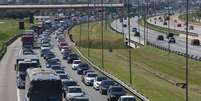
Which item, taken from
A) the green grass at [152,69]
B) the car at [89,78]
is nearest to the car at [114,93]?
the green grass at [152,69]

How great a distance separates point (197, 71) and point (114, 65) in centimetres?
1318

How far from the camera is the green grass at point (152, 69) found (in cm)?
5854

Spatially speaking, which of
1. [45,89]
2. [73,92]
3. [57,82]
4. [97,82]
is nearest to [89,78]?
[97,82]

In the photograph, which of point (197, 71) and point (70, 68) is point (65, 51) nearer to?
point (70, 68)

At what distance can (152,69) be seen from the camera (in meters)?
86.2

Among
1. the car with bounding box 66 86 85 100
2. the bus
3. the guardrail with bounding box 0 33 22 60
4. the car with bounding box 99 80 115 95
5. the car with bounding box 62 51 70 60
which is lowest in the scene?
the guardrail with bounding box 0 33 22 60

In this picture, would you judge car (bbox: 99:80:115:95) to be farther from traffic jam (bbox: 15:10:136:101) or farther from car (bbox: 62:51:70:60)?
car (bbox: 62:51:70:60)

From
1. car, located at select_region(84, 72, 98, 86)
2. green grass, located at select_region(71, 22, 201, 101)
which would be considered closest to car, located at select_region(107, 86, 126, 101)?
green grass, located at select_region(71, 22, 201, 101)

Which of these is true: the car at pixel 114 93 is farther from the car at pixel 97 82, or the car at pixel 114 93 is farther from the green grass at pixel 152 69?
the car at pixel 97 82

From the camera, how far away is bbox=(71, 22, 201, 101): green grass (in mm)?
58537

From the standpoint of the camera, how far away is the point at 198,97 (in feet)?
185

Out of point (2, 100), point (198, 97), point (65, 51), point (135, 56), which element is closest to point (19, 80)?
point (2, 100)

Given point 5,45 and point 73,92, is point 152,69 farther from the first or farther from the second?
point 5,45

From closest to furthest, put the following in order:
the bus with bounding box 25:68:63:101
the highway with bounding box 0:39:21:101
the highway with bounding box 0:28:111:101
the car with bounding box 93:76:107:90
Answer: the bus with bounding box 25:68:63:101, the highway with bounding box 0:28:111:101, the highway with bounding box 0:39:21:101, the car with bounding box 93:76:107:90
